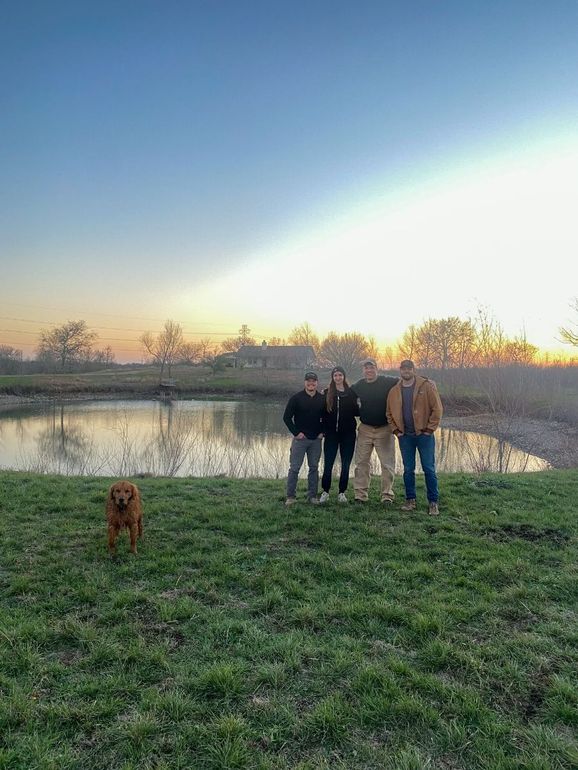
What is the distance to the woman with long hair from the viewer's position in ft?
21.1

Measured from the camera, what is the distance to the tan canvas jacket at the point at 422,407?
600 cm

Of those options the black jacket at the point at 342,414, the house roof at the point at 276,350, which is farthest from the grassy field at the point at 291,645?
the house roof at the point at 276,350

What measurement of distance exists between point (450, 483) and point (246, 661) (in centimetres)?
573

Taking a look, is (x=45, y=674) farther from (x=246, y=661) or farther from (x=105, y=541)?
(x=105, y=541)

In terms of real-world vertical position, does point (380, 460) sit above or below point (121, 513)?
above

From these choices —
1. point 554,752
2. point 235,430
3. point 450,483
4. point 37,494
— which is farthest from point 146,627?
point 235,430

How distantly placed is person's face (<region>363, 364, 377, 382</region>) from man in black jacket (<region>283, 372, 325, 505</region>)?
2.33 ft

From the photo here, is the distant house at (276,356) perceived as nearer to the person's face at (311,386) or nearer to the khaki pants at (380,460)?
the khaki pants at (380,460)

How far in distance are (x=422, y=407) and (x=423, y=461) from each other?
750 millimetres

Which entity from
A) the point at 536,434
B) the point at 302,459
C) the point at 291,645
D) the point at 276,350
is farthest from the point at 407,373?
the point at 276,350

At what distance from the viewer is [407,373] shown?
20.4 feet

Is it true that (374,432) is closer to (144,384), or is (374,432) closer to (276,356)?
(144,384)

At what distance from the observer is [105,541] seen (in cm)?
497

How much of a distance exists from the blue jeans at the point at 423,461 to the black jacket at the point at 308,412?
124 centimetres
